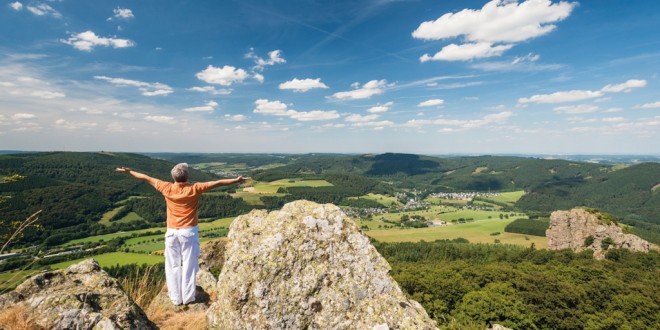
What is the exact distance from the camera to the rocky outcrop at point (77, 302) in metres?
5.49

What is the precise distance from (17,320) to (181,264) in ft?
11.1

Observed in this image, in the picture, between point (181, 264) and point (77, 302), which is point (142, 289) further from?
point (77, 302)

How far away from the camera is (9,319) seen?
5320 mm

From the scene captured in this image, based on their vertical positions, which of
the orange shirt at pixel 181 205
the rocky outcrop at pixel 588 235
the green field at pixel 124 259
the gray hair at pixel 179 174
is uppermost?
the gray hair at pixel 179 174

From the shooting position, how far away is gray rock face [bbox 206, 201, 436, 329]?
6.50 metres

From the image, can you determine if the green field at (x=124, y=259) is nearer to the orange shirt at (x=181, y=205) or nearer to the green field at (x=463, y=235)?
the green field at (x=463, y=235)

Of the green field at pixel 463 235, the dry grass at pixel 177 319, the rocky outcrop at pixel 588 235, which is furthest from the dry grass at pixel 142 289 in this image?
the green field at pixel 463 235

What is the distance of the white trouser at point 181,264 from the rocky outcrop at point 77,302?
138 centimetres

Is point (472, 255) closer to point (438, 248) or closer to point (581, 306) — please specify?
point (438, 248)

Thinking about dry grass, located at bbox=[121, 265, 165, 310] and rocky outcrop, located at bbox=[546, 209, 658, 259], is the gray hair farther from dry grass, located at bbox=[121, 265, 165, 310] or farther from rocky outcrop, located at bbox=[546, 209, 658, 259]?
rocky outcrop, located at bbox=[546, 209, 658, 259]

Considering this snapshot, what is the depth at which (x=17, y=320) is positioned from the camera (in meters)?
5.40

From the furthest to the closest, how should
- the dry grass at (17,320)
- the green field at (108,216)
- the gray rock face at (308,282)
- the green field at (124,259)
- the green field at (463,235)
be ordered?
the green field at (108,216), the green field at (463,235), the green field at (124,259), the gray rock face at (308,282), the dry grass at (17,320)

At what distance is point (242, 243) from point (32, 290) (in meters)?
4.69

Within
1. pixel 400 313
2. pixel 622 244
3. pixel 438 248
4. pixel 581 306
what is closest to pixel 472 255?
pixel 438 248
